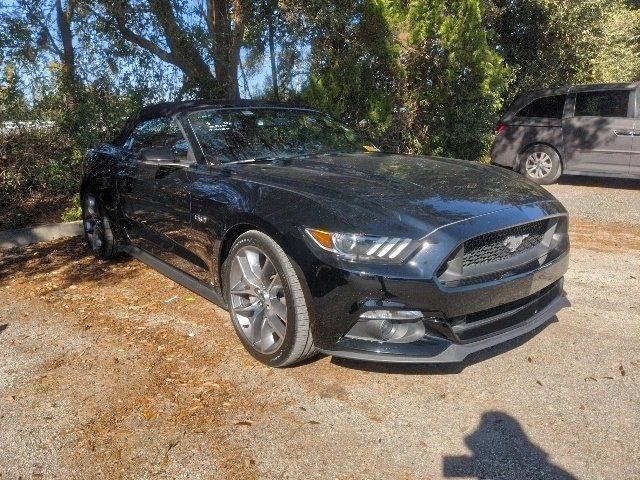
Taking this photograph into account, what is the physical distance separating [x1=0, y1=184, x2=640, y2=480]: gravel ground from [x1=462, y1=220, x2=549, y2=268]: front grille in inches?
26.8

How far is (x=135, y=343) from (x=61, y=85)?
205 inches

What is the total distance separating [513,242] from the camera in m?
2.98

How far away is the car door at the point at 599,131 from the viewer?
8.50m

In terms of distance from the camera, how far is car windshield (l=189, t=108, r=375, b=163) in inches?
153

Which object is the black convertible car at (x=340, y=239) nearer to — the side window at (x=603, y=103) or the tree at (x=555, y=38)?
the side window at (x=603, y=103)

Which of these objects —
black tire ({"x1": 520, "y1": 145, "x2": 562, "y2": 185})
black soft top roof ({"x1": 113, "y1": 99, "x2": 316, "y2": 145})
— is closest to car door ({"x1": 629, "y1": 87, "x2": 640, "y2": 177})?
black tire ({"x1": 520, "y1": 145, "x2": 562, "y2": 185})

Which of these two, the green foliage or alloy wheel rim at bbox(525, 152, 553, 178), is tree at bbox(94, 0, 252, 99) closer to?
the green foliage

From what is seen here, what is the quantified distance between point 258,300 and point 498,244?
1389mm

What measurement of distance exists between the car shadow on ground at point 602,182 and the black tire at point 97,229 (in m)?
7.75

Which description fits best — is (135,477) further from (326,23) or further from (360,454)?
(326,23)

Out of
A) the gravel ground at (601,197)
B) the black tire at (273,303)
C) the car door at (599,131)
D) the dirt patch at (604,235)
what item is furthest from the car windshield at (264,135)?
the car door at (599,131)

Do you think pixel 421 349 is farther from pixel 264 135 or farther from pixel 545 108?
pixel 545 108

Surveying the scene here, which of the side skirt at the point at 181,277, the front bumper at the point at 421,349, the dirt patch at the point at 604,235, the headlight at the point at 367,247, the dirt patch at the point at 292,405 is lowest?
the dirt patch at the point at 292,405

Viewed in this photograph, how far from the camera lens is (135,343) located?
3.61m
